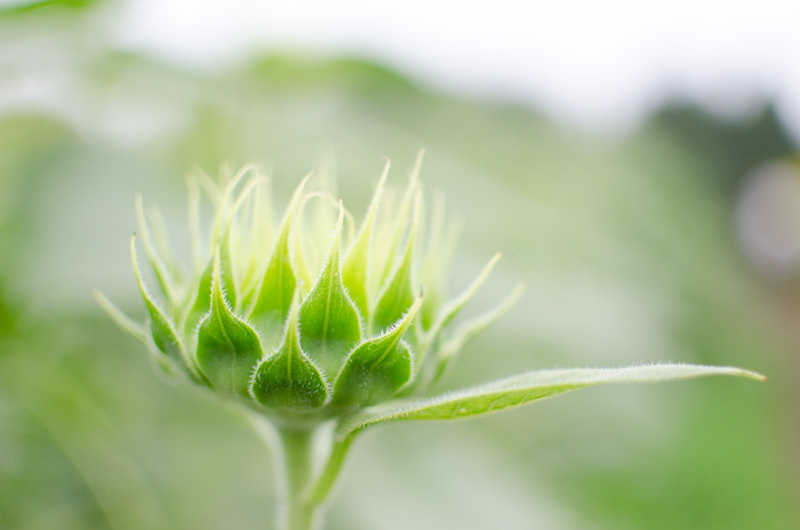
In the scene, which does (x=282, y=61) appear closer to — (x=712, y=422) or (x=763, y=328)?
(x=712, y=422)

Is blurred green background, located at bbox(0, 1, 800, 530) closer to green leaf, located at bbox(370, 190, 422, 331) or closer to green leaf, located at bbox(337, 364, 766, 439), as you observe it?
green leaf, located at bbox(370, 190, 422, 331)

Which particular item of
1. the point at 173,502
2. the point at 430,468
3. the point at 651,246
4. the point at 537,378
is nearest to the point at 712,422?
the point at 651,246

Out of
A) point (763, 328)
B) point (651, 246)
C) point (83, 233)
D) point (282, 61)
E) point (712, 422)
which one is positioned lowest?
point (763, 328)

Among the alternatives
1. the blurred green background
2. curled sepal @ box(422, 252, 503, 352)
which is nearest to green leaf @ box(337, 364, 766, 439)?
curled sepal @ box(422, 252, 503, 352)

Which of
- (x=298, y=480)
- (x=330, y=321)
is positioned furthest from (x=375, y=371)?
(x=298, y=480)

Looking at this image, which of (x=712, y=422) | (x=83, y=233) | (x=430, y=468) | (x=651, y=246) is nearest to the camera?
(x=83, y=233)

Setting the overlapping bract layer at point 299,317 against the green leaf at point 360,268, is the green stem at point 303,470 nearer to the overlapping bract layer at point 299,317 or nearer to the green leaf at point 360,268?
the overlapping bract layer at point 299,317

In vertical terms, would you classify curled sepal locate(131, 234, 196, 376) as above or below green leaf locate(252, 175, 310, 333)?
below

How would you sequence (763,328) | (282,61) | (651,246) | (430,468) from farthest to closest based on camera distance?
(763,328)
(651,246)
(282,61)
(430,468)
